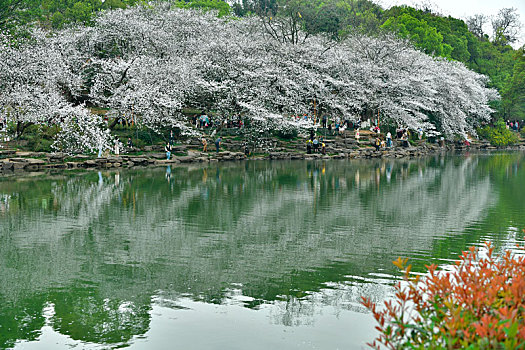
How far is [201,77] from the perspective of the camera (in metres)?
46.0

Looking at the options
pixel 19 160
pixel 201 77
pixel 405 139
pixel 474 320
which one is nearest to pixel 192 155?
pixel 201 77

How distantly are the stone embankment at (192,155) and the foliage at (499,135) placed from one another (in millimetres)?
13886

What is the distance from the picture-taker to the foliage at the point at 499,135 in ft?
235

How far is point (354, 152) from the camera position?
5144cm

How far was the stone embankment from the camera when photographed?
36531 millimetres

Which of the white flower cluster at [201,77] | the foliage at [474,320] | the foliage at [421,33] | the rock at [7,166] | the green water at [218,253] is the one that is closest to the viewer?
the foliage at [474,320]

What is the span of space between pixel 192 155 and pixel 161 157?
2722 millimetres

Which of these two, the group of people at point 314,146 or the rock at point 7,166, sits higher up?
the group of people at point 314,146

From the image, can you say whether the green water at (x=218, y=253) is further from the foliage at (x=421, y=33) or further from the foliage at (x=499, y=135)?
the foliage at (x=421, y=33)

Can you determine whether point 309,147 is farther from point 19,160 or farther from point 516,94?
point 516,94

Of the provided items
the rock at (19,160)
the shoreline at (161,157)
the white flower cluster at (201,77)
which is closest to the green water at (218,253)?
the rock at (19,160)

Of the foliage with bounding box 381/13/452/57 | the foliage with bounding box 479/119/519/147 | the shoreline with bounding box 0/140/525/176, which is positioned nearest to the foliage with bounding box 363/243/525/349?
the shoreline with bounding box 0/140/525/176

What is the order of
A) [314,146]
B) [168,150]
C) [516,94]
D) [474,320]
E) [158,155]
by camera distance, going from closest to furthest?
[474,320] < [158,155] < [168,150] < [314,146] < [516,94]

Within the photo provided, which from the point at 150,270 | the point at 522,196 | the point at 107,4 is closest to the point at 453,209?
the point at 522,196
